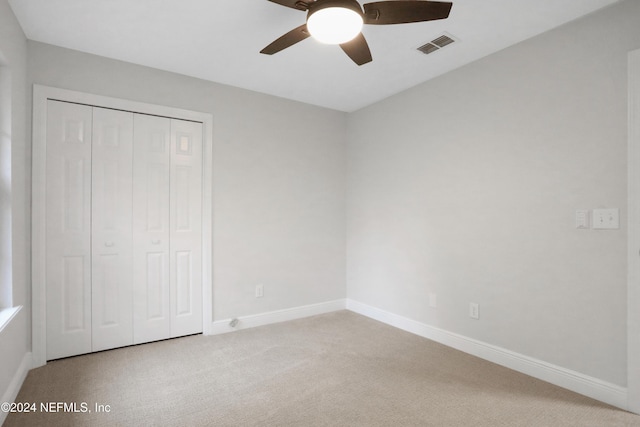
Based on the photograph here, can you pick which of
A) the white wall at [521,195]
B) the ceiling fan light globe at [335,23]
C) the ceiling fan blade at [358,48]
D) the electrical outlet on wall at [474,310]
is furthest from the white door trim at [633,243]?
the ceiling fan light globe at [335,23]

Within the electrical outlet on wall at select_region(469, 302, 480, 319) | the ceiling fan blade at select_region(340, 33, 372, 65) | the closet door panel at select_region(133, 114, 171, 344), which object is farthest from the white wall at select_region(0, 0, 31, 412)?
the electrical outlet on wall at select_region(469, 302, 480, 319)

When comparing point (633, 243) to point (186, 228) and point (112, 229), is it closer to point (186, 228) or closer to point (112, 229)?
point (186, 228)

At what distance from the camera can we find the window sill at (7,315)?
190 centimetres

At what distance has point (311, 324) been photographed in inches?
142

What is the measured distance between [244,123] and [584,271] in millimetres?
3149

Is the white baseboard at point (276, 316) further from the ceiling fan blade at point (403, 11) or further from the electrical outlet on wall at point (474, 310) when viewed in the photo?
the ceiling fan blade at point (403, 11)

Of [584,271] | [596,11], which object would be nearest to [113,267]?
[584,271]

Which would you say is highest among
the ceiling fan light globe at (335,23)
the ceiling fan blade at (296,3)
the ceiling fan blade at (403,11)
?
the ceiling fan blade at (296,3)

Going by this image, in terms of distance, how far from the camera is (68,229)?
8.79 ft

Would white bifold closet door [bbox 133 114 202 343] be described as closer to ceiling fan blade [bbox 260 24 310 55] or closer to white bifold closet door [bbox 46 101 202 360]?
white bifold closet door [bbox 46 101 202 360]

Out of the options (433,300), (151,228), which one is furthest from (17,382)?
(433,300)

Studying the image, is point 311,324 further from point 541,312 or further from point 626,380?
point 626,380

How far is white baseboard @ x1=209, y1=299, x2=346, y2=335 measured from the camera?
333 cm

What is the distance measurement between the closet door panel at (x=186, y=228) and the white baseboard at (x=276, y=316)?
0.21 meters
